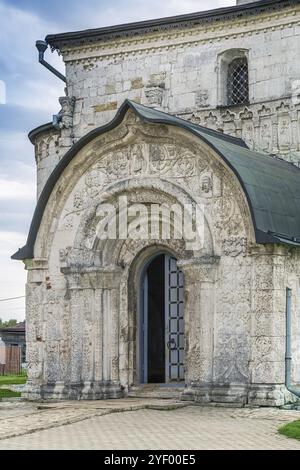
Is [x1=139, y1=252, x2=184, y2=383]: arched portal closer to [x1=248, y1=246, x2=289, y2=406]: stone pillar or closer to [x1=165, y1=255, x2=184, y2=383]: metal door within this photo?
[x1=165, y1=255, x2=184, y2=383]: metal door

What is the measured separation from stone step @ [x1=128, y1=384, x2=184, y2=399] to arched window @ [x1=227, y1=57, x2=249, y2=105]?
6.51 metres

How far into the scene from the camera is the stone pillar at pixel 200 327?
15.7 meters

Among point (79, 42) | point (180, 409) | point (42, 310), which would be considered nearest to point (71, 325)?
point (42, 310)

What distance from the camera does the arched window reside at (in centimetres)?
2020

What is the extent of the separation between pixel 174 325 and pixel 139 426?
4413 millimetres

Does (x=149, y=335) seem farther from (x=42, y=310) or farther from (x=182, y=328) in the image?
(x=42, y=310)

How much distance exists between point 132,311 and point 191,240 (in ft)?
6.82

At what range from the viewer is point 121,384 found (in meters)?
17.2

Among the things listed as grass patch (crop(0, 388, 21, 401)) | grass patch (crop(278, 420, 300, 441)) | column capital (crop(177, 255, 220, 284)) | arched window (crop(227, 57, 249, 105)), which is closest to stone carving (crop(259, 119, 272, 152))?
arched window (crop(227, 57, 249, 105))

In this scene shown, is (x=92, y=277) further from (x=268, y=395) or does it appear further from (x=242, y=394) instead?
(x=268, y=395)

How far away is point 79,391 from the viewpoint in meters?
16.9

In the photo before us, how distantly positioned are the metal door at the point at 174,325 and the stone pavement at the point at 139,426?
1.13 meters

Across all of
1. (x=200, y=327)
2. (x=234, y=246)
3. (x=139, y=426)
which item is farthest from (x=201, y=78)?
(x=139, y=426)

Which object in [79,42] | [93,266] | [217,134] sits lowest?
[93,266]
